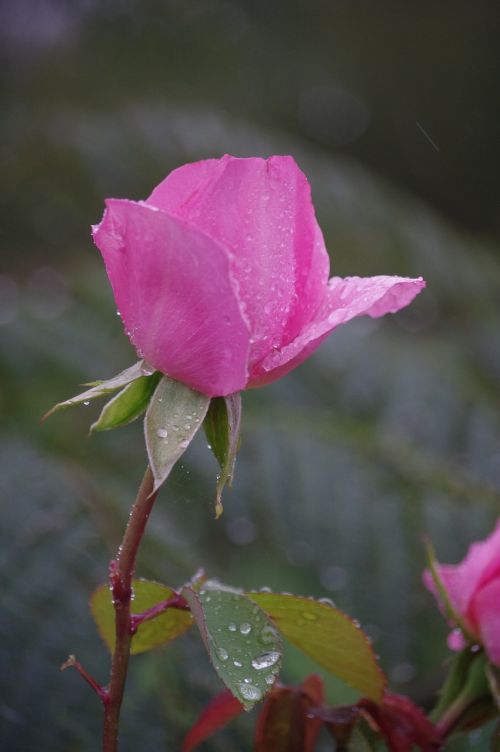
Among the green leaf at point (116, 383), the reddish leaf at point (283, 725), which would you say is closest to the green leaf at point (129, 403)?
the green leaf at point (116, 383)

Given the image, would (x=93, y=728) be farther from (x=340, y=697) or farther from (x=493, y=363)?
(x=493, y=363)

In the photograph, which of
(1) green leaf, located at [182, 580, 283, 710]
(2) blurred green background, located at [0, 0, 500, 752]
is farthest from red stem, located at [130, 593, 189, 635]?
(2) blurred green background, located at [0, 0, 500, 752]

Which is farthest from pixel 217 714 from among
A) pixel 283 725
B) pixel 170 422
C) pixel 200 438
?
pixel 200 438

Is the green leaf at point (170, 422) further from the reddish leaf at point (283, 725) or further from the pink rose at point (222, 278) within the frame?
the reddish leaf at point (283, 725)

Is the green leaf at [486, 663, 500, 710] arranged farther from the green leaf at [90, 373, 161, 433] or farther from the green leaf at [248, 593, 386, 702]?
the green leaf at [90, 373, 161, 433]

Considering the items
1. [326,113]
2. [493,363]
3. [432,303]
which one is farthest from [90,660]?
[326,113]

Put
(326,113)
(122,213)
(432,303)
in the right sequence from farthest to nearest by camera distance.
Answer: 1. (326,113)
2. (432,303)
3. (122,213)
